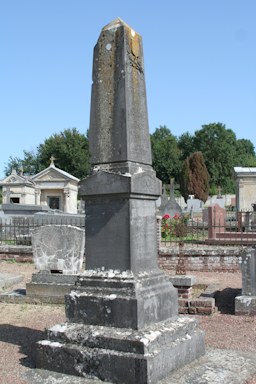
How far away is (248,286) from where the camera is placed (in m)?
8.02

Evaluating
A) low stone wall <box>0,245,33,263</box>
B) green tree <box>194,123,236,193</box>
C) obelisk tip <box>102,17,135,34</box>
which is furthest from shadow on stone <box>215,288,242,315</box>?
green tree <box>194,123,236,193</box>

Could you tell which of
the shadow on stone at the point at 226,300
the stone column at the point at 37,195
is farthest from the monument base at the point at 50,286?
the stone column at the point at 37,195

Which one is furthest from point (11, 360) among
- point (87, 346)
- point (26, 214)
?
point (26, 214)

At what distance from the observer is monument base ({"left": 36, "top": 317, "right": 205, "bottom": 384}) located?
4.15 metres

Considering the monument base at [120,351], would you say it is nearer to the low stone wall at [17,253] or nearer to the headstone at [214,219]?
the low stone wall at [17,253]

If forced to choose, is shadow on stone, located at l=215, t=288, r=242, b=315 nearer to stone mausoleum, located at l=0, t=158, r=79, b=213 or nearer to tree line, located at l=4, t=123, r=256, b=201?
stone mausoleum, located at l=0, t=158, r=79, b=213

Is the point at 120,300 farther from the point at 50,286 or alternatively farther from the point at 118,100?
the point at 50,286

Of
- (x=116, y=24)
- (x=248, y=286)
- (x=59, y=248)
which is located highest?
(x=116, y=24)

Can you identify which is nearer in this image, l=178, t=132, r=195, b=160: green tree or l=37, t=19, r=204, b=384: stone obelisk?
l=37, t=19, r=204, b=384: stone obelisk

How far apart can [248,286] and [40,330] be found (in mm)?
3695

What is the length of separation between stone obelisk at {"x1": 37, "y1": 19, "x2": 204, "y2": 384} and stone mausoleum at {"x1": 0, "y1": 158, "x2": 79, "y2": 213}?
92.0 feet

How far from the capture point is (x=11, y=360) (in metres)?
5.05

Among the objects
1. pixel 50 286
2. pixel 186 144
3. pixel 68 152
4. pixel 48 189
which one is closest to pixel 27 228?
pixel 50 286

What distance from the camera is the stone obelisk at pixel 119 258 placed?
4.39 m
